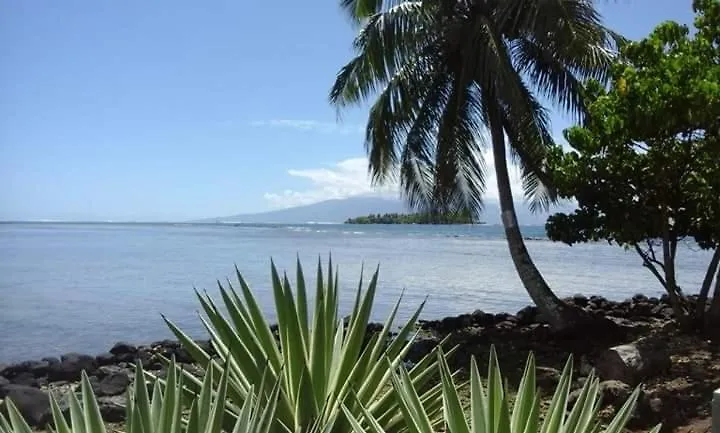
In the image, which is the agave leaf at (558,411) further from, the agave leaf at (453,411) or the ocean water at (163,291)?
the ocean water at (163,291)

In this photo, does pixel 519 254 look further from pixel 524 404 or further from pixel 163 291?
pixel 163 291

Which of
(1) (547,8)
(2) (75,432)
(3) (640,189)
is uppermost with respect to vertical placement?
(1) (547,8)

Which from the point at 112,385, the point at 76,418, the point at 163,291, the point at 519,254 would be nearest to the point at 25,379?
the point at 112,385

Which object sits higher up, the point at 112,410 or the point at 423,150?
the point at 423,150

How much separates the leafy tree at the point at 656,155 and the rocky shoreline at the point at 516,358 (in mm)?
1507

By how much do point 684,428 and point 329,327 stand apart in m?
4.39

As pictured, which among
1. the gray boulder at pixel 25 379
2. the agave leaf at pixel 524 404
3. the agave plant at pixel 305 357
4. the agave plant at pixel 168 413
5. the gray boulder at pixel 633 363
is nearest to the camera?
the agave plant at pixel 168 413

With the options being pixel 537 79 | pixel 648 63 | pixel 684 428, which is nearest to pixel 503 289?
pixel 537 79

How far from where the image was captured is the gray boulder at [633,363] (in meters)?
7.77

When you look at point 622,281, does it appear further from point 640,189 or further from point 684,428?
point 684,428

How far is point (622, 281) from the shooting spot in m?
28.4

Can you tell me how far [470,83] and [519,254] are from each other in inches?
116

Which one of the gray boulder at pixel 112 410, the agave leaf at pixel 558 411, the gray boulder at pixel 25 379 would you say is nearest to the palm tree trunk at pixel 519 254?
the gray boulder at pixel 112 410

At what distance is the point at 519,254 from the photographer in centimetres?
1205
